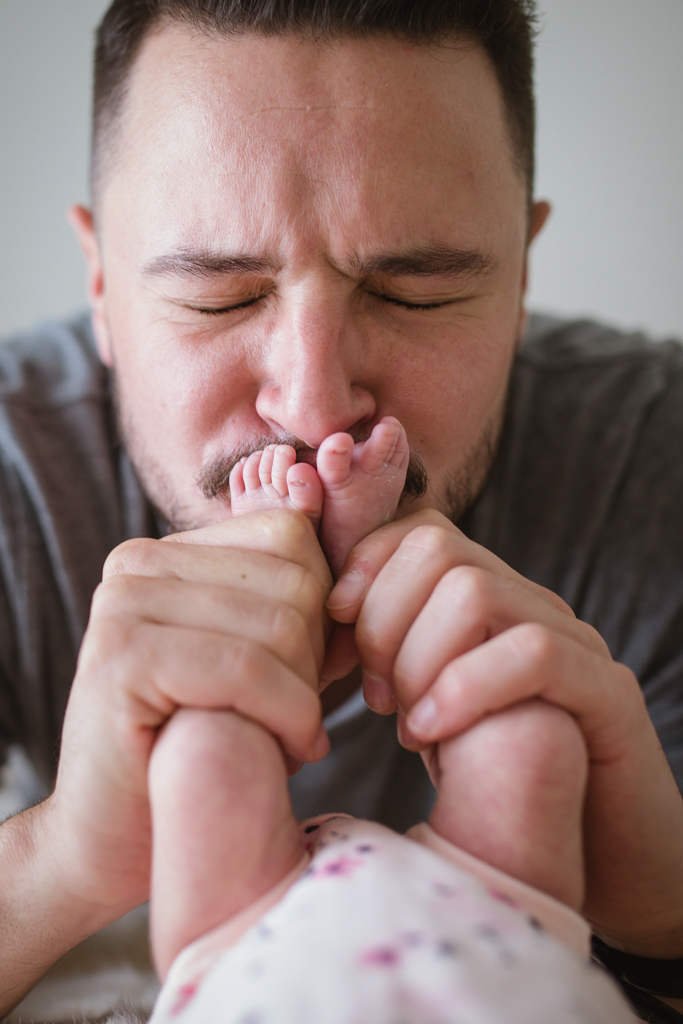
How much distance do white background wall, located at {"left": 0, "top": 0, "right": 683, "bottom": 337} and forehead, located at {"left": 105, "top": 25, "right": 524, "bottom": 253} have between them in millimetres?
1168

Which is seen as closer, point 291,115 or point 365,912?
point 365,912

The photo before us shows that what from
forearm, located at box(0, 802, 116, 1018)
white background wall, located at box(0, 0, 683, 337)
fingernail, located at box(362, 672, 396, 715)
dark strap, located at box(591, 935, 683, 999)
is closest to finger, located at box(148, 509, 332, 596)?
fingernail, located at box(362, 672, 396, 715)

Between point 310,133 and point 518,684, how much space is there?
0.68 meters

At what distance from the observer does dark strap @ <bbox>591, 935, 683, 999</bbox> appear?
86 centimetres

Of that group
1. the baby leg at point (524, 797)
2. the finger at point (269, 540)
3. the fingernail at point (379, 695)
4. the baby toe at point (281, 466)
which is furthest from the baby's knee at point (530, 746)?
the baby toe at point (281, 466)

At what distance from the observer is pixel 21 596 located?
1.17 metres

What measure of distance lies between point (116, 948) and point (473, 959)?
0.88 m

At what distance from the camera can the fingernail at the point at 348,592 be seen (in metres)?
Result: 0.75

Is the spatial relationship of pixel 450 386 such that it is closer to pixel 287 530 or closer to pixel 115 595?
pixel 287 530

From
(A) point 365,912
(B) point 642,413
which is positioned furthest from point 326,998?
(B) point 642,413

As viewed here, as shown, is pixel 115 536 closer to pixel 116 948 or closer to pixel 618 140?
pixel 116 948

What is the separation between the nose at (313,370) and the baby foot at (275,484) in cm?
4

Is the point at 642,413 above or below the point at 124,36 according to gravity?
below

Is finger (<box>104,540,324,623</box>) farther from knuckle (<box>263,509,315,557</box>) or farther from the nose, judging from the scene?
the nose
